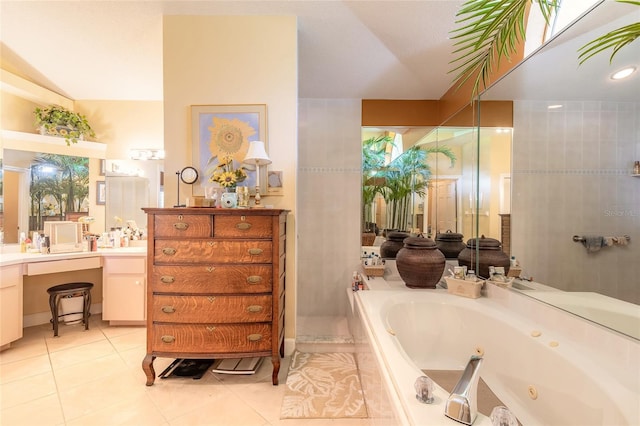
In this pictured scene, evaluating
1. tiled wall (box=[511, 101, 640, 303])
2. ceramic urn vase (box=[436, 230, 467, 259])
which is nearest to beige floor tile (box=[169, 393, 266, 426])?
tiled wall (box=[511, 101, 640, 303])

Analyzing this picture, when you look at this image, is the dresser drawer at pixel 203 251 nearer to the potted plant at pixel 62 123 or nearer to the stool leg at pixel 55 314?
the stool leg at pixel 55 314

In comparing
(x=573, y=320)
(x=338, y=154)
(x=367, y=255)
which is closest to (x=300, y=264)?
(x=367, y=255)

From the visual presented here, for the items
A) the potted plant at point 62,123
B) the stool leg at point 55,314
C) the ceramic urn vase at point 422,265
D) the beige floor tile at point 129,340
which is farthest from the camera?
the potted plant at point 62,123

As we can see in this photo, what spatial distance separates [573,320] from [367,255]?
1.91 m

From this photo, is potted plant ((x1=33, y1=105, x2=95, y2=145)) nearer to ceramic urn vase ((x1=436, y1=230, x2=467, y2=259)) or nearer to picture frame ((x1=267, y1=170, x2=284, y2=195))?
picture frame ((x1=267, y1=170, x2=284, y2=195))

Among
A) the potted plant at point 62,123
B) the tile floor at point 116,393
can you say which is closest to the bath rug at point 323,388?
the tile floor at point 116,393

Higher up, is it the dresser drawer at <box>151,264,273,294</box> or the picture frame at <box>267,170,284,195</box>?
the picture frame at <box>267,170,284,195</box>

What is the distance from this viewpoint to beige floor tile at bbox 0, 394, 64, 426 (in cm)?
158

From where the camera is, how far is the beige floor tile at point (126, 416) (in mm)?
1575

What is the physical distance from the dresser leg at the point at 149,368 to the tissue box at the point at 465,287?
218 centimetres

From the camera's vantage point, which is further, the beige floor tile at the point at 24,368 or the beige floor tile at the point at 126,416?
the beige floor tile at the point at 24,368

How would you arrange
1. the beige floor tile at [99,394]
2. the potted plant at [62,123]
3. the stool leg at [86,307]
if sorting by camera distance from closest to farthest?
the beige floor tile at [99,394] → the stool leg at [86,307] → the potted plant at [62,123]

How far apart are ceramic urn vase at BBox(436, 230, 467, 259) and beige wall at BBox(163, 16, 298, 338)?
1718mm

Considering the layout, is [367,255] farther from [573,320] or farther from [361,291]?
[573,320]
